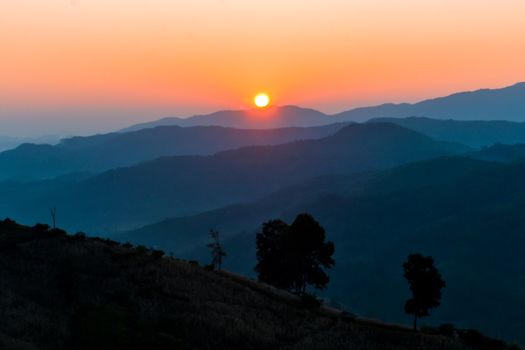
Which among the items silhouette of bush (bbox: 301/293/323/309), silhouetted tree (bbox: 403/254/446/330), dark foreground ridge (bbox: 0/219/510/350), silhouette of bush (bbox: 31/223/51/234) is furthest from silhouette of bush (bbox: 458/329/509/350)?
silhouette of bush (bbox: 31/223/51/234)

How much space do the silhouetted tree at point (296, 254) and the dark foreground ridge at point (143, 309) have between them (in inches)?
456

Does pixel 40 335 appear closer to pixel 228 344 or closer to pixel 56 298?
pixel 56 298

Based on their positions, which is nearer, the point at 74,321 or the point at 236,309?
the point at 74,321

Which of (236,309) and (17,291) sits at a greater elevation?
(17,291)

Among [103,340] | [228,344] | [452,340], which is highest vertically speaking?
[103,340]

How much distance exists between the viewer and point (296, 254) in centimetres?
7038

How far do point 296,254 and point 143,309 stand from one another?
107 feet

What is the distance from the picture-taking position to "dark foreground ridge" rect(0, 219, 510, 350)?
3456cm

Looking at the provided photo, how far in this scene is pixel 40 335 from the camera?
3428cm

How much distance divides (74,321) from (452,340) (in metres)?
34.2

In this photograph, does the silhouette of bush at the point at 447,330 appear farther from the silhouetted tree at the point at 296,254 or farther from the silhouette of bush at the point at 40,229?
the silhouette of bush at the point at 40,229

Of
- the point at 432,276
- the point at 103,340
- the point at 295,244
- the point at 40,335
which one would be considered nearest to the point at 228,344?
the point at 103,340

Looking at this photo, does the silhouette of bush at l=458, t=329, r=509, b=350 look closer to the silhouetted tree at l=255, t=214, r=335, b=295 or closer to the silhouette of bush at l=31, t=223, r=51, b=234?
the silhouetted tree at l=255, t=214, r=335, b=295

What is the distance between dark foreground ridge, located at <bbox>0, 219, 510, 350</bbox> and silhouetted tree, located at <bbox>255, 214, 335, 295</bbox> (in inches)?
456
